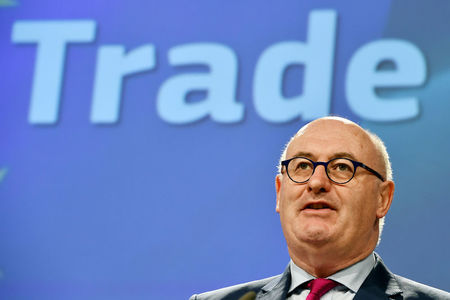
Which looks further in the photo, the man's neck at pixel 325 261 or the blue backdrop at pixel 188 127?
the blue backdrop at pixel 188 127

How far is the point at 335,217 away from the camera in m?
1.81

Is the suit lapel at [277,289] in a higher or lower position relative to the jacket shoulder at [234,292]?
higher

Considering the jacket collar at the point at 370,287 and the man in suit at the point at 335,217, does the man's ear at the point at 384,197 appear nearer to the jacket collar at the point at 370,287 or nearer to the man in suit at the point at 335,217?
the man in suit at the point at 335,217

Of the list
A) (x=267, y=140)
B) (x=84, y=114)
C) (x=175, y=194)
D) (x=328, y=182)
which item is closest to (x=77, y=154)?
(x=84, y=114)

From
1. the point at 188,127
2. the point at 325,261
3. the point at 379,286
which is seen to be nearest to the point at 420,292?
the point at 379,286

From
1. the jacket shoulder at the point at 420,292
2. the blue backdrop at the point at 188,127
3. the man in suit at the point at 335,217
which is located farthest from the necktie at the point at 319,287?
Answer: the blue backdrop at the point at 188,127

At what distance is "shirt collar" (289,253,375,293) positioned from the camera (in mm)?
1824

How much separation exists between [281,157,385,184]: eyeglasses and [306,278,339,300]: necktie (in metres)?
0.26

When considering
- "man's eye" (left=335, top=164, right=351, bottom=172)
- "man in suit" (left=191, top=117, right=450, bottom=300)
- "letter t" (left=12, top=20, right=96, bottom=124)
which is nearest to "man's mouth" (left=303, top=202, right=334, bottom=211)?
"man in suit" (left=191, top=117, right=450, bottom=300)

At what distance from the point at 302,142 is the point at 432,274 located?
1.37 meters

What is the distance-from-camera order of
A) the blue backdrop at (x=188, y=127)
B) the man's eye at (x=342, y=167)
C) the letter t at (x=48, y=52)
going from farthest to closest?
the letter t at (x=48, y=52), the blue backdrop at (x=188, y=127), the man's eye at (x=342, y=167)

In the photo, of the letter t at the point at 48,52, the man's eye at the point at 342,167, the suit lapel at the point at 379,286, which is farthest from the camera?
the letter t at the point at 48,52

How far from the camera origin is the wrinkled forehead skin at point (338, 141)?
6.17 feet

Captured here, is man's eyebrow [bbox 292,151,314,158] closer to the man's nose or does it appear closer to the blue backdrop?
the man's nose
